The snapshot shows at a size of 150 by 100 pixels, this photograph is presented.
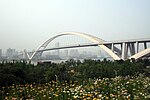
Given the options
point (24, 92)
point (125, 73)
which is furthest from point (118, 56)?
point (24, 92)

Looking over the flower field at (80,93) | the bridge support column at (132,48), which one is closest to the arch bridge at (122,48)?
the bridge support column at (132,48)

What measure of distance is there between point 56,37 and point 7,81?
162 ft

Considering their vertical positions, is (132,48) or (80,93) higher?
(132,48)

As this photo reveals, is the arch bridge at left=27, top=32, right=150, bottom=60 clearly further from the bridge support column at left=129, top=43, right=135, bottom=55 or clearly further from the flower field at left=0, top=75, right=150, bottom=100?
the flower field at left=0, top=75, right=150, bottom=100

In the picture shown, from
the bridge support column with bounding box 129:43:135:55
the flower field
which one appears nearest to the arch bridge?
the bridge support column with bounding box 129:43:135:55

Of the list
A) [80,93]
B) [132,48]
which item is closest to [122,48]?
[132,48]

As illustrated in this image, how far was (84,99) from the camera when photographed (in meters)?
5.98

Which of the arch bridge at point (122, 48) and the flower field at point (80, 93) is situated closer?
the flower field at point (80, 93)

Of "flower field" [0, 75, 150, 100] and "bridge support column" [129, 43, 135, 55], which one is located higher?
"bridge support column" [129, 43, 135, 55]

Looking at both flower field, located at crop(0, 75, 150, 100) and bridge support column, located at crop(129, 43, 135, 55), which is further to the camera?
bridge support column, located at crop(129, 43, 135, 55)

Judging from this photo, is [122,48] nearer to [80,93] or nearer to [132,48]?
[132,48]

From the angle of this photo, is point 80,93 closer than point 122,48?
Yes

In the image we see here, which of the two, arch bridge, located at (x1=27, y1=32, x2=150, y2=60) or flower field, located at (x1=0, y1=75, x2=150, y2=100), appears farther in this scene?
arch bridge, located at (x1=27, y1=32, x2=150, y2=60)

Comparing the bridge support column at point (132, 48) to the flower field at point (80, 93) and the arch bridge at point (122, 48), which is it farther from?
the flower field at point (80, 93)
